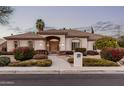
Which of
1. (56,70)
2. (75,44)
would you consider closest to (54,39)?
(75,44)

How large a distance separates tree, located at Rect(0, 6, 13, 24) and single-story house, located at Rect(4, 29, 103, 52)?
34.9 inches

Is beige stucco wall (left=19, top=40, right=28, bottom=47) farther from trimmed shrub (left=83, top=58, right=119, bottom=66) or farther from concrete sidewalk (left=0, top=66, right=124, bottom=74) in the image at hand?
trimmed shrub (left=83, top=58, right=119, bottom=66)

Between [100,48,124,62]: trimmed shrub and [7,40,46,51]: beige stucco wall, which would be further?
[100,48,124,62]: trimmed shrub

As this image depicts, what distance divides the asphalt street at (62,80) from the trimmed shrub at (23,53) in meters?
1.60

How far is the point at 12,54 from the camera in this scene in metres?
15.7

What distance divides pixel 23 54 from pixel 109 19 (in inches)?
199

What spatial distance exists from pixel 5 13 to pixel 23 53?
7.88 feet

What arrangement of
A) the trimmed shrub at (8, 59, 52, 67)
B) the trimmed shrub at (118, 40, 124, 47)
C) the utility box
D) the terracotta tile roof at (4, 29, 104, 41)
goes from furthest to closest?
the trimmed shrub at (8, 59, 52, 67), the utility box, the trimmed shrub at (118, 40, 124, 47), the terracotta tile roof at (4, 29, 104, 41)

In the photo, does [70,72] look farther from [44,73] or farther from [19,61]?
[19,61]

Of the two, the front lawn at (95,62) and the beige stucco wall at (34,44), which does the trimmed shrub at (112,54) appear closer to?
the front lawn at (95,62)

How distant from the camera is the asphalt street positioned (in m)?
12.6

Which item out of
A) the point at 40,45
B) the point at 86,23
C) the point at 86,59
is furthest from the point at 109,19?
the point at 40,45

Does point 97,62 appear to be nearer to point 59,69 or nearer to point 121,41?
point 121,41

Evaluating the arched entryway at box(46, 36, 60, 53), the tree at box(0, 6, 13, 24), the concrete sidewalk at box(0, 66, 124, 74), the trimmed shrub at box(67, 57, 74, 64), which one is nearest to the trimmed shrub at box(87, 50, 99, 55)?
Answer: the concrete sidewalk at box(0, 66, 124, 74)
